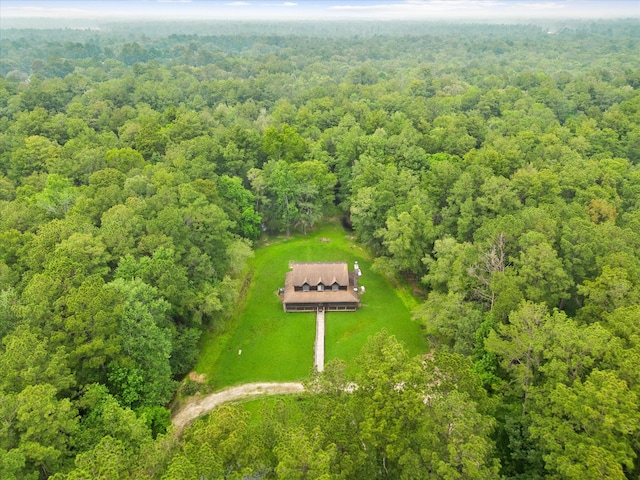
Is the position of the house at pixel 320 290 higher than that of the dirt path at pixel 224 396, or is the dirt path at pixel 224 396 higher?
the house at pixel 320 290

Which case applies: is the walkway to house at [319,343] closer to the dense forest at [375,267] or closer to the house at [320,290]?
the house at [320,290]

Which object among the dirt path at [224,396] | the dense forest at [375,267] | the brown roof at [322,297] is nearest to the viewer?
the dense forest at [375,267]

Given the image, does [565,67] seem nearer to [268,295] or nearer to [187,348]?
[268,295]

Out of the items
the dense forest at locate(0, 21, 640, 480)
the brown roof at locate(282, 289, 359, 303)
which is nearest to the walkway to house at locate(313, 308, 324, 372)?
the brown roof at locate(282, 289, 359, 303)

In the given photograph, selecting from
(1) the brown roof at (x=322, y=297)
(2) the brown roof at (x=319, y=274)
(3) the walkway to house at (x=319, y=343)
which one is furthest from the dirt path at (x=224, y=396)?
(2) the brown roof at (x=319, y=274)

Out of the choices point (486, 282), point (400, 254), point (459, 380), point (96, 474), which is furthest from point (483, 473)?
point (400, 254)

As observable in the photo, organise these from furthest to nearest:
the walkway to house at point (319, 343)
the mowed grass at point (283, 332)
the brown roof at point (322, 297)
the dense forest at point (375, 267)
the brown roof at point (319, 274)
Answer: the brown roof at point (319, 274) < the brown roof at point (322, 297) < the walkway to house at point (319, 343) < the mowed grass at point (283, 332) < the dense forest at point (375, 267)

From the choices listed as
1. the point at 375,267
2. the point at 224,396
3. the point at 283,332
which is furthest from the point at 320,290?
the point at 224,396

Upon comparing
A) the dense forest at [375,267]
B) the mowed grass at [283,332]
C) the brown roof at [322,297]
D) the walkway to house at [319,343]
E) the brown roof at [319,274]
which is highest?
the dense forest at [375,267]

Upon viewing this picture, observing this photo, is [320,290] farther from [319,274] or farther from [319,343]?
[319,343]
